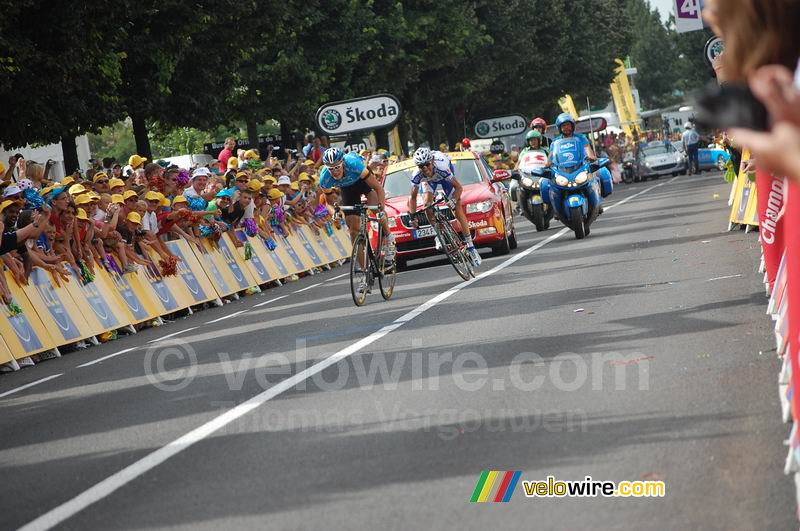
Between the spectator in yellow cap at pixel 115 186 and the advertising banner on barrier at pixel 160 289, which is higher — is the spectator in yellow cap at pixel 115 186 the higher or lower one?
the higher one

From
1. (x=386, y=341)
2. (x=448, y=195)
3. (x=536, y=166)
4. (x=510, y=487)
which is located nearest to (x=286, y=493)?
(x=510, y=487)

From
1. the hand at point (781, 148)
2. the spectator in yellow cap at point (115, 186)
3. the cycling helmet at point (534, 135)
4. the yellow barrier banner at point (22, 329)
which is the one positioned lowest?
the cycling helmet at point (534, 135)

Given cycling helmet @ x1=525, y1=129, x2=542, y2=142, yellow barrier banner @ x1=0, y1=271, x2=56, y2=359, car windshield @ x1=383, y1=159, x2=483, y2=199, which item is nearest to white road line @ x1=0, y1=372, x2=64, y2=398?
yellow barrier banner @ x1=0, y1=271, x2=56, y2=359

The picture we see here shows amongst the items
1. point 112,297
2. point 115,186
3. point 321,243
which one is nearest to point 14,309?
point 112,297

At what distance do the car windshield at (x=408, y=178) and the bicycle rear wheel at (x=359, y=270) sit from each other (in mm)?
8089

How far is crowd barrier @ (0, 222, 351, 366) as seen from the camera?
16734mm

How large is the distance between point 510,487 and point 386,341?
6.24 m

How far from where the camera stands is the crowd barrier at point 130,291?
16.7m

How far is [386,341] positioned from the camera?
1276 cm

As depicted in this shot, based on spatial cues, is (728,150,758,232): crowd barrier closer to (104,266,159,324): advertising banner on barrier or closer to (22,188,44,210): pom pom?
(104,266,159,324): advertising banner on barrier

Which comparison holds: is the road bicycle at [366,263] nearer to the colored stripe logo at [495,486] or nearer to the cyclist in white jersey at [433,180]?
the cyclist in white jersey at [433,180]

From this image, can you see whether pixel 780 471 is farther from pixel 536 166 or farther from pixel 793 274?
pixel 536 166

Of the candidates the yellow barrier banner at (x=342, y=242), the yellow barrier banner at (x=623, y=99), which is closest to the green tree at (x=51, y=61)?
the yellow barrier banner at (x=342, y=242)

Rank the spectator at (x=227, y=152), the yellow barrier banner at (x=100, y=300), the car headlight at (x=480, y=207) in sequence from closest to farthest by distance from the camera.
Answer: the yellow barrier banner at (x=100, y=300) → the car headlight at (x=480, y=207) → the spectator at (x=227, y=152)
